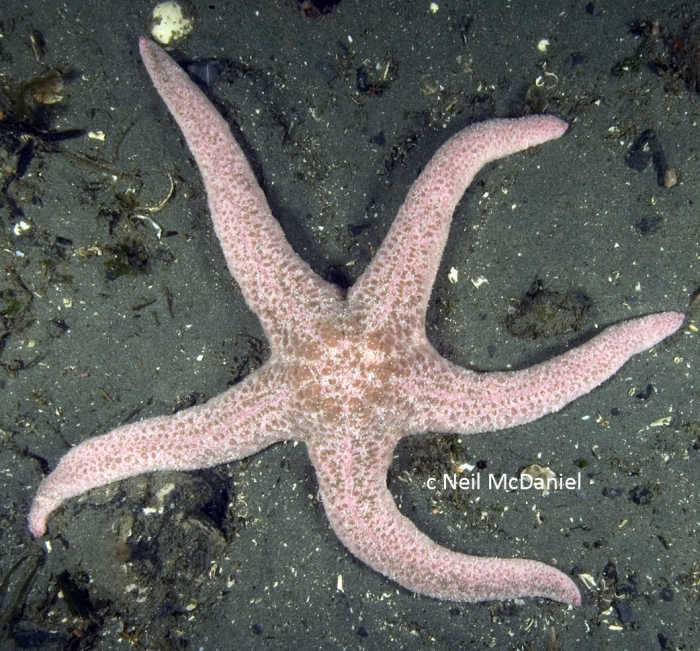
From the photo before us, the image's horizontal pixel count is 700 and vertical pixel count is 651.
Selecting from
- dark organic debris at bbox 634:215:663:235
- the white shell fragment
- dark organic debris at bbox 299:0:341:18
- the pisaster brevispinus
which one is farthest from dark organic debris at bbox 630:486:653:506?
the white shell fragment

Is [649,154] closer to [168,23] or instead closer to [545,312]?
[545,312]

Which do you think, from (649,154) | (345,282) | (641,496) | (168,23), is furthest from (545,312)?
(168,23)

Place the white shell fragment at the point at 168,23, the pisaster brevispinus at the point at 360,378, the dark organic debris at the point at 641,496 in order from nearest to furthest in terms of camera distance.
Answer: the pisaster brevispinus at the point at 360,378 < the white shell fragment at the point at 168,23 < the dark organic debris at the point at 641,496

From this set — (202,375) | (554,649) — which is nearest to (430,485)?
(554,649)

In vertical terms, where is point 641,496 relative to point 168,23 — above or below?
below

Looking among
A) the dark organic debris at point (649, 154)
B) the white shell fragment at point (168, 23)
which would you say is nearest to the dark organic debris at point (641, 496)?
the dark organic debris at point (649, 154)

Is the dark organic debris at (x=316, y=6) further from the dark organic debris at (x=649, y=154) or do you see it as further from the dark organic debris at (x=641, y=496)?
the dark organic debris at (x=641, y=496)
